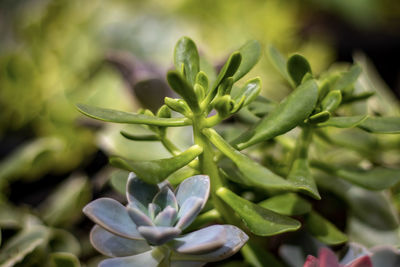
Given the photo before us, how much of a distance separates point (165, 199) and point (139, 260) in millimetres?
60

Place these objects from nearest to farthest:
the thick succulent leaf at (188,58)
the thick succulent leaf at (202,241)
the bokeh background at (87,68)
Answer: the thick succulent leaf at (202,241) < the thick succulent leaf at (188,58) < the bokeh background at (87,68)

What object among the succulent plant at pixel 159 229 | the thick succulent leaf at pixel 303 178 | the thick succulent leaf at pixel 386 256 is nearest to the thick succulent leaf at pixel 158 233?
the succulent plant at pixel 159 229

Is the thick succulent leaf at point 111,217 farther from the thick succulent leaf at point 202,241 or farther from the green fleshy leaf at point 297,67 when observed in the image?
the green fleshy leaf at point 297,67

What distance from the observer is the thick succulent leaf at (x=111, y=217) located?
326 millimetres

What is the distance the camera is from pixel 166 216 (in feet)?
1.08

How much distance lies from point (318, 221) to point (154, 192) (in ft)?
0.60

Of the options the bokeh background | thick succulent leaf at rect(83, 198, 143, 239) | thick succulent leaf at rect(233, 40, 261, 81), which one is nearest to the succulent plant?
thick succulent leaf at rect(83, 198, 143, 239)

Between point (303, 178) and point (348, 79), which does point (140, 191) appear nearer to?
point (303, 178)

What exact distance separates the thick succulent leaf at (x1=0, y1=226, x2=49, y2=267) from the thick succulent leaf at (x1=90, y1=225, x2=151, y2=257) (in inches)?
5.8

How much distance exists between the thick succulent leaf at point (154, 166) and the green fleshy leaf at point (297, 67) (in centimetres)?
13

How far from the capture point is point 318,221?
1.43 feet

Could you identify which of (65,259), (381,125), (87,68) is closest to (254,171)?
(381,125)

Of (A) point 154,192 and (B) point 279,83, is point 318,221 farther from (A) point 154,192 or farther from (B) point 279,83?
(B) point 279,83

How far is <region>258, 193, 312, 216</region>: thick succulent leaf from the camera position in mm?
410
